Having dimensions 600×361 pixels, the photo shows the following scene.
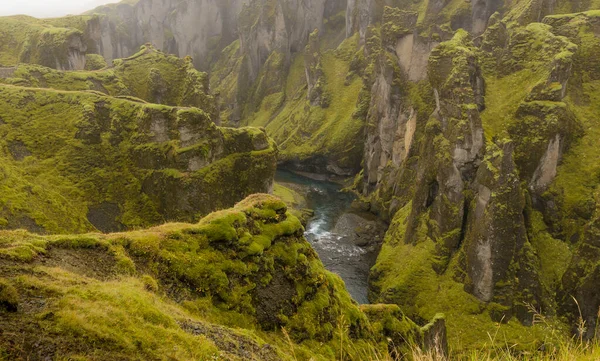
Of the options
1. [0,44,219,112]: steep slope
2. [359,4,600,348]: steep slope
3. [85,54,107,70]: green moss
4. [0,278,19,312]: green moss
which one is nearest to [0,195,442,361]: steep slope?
[0,278,19,312]: green moss

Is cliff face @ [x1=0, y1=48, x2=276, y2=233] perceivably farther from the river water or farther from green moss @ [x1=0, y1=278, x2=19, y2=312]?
green moss @ [x1=0, y1=278, x2=19, y2=312]

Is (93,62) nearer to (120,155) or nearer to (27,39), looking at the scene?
(27,39)

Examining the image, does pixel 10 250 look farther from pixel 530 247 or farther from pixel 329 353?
pixel 530 247

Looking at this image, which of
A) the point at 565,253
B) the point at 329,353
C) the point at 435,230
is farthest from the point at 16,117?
the point at 565,253

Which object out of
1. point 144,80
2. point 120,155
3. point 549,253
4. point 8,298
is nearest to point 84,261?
point 8,298

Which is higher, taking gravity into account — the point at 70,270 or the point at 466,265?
the point at 70,270

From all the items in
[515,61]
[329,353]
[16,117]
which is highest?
[515,61]

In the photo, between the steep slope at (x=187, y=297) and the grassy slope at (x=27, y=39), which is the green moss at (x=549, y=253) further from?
the grassy slope at (x=27, y=39)

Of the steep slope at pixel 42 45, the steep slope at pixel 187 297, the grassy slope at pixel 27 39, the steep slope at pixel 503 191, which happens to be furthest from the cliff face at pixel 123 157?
the grassy slope at pixel 27 39
